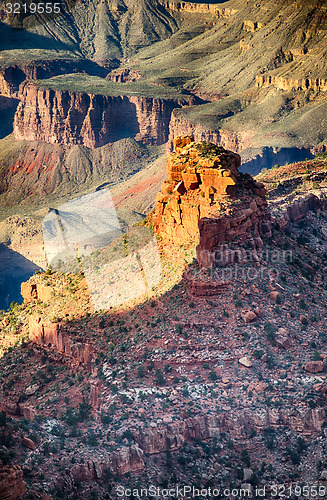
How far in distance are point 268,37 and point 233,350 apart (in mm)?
142707

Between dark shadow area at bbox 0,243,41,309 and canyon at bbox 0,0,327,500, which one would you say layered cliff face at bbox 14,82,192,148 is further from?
canyon at bbox 0,0,327,500

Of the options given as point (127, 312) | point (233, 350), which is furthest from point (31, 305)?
point (233, 350)

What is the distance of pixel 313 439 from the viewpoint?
155 ft

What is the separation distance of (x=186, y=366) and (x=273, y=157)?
3661 inches

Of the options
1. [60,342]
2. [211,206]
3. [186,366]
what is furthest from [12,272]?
[186,366]

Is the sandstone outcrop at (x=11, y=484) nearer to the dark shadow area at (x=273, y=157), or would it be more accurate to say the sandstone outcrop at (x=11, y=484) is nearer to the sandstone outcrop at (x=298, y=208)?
the sandstone outcrop at (x=298, y=208)

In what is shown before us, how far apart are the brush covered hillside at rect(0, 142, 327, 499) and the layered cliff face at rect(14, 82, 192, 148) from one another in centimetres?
10886

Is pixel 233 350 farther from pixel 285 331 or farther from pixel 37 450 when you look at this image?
pixel 37 450

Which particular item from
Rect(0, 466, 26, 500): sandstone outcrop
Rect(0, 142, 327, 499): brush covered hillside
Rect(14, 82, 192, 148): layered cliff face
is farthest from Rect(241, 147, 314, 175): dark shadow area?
Rect(0, 466, 26, 500): sandstone outcrop

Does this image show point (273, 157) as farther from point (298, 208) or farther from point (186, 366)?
point (186, 366)

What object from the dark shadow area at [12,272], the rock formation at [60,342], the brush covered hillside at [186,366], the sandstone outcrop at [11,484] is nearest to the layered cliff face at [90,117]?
the dark shadow area at [12,272]

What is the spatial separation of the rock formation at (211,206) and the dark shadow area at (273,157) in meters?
78.7

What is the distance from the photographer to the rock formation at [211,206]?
2160 inches

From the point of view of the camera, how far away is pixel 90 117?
171000 millimetres
